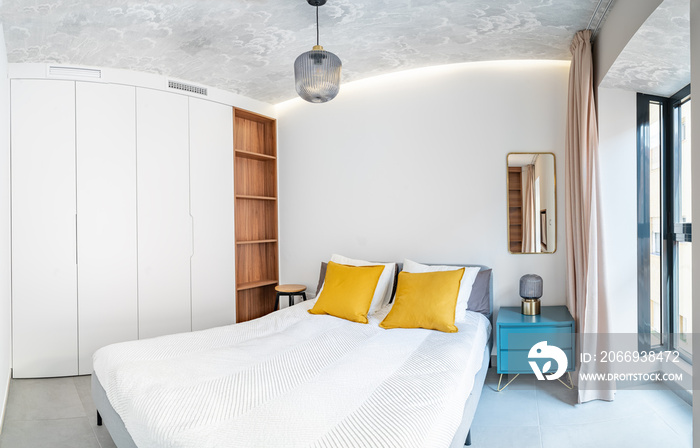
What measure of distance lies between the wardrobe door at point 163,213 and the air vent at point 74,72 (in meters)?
0.32

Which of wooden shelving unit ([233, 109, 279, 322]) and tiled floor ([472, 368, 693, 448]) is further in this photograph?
wooden shelving unit ([233, 109, 279, 322])

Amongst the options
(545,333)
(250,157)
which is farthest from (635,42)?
(250,157)

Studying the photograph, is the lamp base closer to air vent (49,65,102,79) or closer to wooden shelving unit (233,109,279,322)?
wooden shelving unit (233,109,279,322)

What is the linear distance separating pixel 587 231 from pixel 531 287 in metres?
0.57

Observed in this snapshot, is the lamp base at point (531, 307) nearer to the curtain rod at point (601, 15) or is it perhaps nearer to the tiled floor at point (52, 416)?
the curtain rod at point (601, 15)

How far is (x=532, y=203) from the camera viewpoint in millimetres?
3379

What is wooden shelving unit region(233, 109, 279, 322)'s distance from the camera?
428 centimetres

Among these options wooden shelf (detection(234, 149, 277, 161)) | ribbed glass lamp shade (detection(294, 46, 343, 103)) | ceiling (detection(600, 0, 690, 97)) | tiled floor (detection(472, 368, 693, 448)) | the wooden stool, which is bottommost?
tiled floor (detection(472, 368, 693, 448))

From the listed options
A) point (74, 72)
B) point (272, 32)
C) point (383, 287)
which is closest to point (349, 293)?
point (383, 287)

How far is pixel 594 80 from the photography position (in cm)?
284

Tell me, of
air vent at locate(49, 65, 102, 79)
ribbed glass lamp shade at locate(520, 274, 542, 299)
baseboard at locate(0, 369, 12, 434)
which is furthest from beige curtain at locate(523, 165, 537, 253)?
baseboard at locate(0, 369, 12, 434)

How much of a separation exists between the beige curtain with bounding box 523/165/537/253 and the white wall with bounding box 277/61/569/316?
0.37ft

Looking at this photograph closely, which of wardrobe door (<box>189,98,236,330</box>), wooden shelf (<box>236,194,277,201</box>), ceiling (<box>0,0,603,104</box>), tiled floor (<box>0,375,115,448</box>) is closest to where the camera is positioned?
tiled floor (<box>0,375,115,448</box>)

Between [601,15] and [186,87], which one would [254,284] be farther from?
[601,15]
